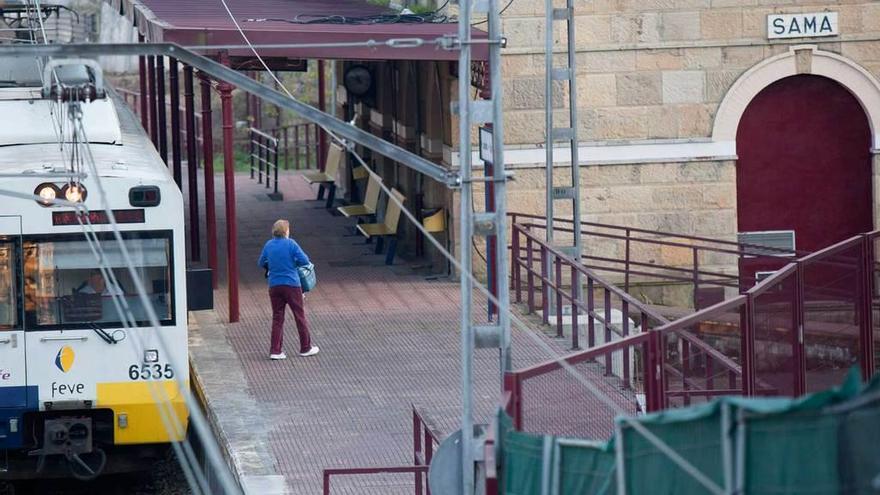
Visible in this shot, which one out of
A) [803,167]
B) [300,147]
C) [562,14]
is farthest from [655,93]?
[300,147]

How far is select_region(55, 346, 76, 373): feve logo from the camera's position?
13.3m

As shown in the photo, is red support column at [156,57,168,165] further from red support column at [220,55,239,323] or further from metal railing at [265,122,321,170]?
metal railing at [265,122,321,170]

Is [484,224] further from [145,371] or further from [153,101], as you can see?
[153,101]

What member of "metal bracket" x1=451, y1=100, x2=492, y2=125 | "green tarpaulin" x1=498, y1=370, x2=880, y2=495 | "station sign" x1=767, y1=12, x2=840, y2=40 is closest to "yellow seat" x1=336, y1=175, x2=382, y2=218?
"station sign" x1=767, y1=12, x2=840, y2=40

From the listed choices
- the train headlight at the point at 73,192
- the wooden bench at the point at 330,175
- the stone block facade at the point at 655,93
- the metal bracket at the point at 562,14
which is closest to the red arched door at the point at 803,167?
the stone block facade at the point at 655,93

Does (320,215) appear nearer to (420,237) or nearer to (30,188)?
(420,237)

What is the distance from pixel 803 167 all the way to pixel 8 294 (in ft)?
41.0

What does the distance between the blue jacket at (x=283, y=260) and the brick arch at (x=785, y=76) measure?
7308 millimetres

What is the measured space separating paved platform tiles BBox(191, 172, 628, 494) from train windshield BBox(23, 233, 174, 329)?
153 cm

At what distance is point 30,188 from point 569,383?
5.19 meters

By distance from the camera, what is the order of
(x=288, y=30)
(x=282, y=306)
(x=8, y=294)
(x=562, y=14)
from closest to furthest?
(x=8, y=294) → (x=282, y=306) → (x=562, y=14) → (x=288, y=30)

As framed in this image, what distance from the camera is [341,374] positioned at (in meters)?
16.3

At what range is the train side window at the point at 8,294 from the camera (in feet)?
43.5

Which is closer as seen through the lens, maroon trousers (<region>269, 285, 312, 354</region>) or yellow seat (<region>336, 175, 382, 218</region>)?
maroon trousers (<region>269, 285, 312, 354</region>)
